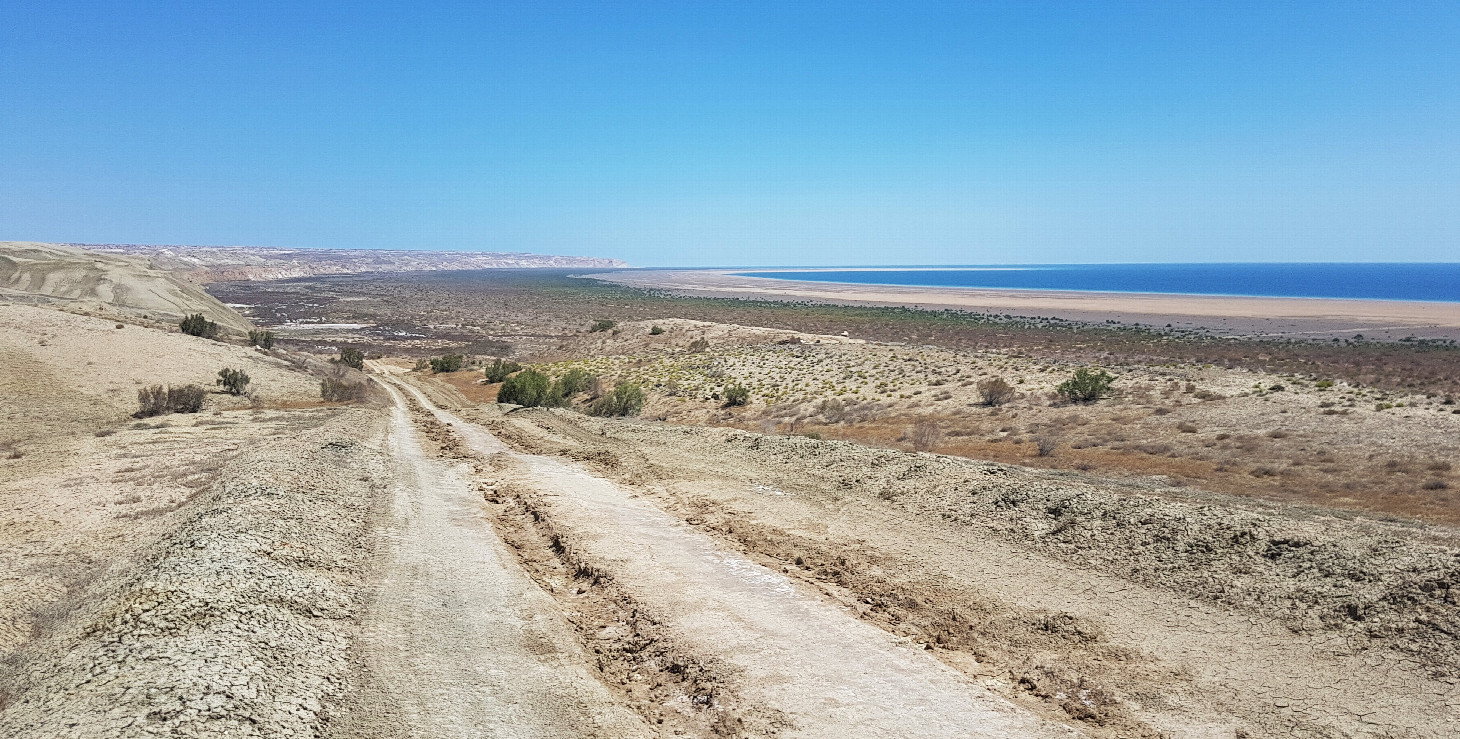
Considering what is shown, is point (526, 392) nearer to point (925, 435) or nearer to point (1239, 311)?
point (925, 435)

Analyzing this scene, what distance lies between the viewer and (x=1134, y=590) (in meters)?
9.44

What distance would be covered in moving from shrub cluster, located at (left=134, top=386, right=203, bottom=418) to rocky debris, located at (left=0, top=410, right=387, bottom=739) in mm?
13896

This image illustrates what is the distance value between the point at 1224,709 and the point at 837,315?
3758 inches

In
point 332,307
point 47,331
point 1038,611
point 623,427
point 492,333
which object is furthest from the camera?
point 332,307

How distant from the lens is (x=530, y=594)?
9.36m

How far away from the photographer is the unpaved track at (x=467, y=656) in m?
6.38

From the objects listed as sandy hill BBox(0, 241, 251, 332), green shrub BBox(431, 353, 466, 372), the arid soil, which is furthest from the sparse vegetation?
sandy hill BBox(0, 241, 251, 332)

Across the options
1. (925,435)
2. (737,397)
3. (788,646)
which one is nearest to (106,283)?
(737,397)

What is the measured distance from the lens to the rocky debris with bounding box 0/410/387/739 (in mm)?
5789

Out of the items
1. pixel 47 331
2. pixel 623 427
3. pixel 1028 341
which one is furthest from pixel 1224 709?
pixel 1028 341

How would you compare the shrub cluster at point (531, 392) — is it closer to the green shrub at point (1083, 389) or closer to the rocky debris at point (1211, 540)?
the rocky debris at point (1211, 540)

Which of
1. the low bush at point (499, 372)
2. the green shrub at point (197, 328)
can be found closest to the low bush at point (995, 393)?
the low bush at point (499, 372)

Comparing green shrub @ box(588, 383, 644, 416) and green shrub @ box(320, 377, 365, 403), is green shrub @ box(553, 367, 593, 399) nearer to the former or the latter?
green shrub @ box(588, 383, 644, 416)

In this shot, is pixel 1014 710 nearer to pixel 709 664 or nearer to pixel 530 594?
pixel 709 664
